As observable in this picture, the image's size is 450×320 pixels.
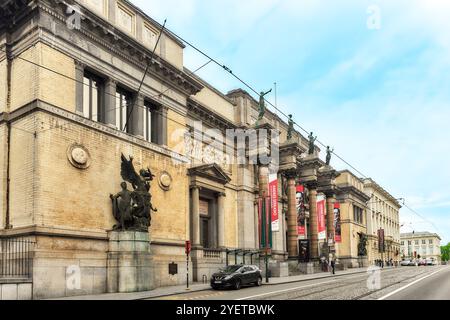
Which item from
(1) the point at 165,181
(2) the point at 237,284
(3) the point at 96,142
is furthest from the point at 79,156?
(2) the point at 237,284

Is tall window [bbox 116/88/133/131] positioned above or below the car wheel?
above

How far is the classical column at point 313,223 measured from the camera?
52.8m

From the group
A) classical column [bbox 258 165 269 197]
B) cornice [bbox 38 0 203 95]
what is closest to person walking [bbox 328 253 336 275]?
classical column [bbox 258 165 269 197]

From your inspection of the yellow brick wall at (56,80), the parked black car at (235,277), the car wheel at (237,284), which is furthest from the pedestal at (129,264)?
the yellow brick wall at (56,80)

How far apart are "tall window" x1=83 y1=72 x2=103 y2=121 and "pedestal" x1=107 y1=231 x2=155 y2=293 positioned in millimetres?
6228

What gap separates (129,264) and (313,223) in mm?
31881

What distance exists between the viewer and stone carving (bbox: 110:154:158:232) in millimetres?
25562

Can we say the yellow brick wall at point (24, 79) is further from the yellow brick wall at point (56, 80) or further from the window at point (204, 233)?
the window at point (204, 233)

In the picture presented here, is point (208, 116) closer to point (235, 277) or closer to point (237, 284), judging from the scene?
point (235, 277)

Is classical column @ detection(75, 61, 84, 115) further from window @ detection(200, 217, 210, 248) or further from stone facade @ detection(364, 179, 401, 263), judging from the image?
stone facade @ detection(364, 179, 401, 263)

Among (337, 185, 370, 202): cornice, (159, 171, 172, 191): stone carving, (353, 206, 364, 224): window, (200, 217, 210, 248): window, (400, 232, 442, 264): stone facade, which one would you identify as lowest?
(400, 232, 442, 264): stone facade

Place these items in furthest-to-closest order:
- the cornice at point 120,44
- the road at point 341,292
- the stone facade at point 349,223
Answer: the stone facade at point 349,223 < the cornice at point 120,44 < the road at point 341,292

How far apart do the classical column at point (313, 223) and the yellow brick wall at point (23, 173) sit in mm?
35786
